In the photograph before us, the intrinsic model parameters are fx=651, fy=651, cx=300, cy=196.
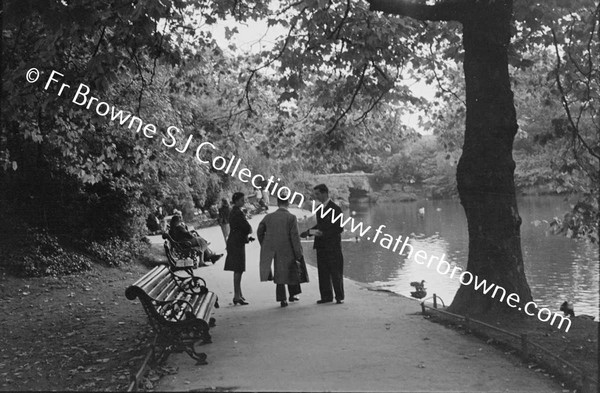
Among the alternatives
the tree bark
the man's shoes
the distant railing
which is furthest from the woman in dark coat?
the man's shoes

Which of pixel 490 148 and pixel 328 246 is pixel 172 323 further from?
pixel 490 148

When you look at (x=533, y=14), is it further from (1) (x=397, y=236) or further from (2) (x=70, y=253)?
(1) (x=397, y=236)

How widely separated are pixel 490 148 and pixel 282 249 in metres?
3.32

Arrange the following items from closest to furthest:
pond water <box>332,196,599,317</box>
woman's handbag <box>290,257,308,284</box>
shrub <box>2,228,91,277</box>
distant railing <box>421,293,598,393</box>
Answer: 1. distant railing <box>421,293,598,393</box>
2. woman's handbag <box>290,257,308,284</box>
3. shrub <box>2,228,91,277</box>
4. pond water <box>332,196,599,317</box>

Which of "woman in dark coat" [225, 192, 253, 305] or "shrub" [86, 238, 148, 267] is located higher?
"woman in dark coat" [225, 192, 253, 305]

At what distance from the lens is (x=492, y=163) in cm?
811

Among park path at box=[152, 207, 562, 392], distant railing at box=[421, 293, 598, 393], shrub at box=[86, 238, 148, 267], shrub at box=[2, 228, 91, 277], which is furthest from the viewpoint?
shrub at box=[86, 238, 148, 267]

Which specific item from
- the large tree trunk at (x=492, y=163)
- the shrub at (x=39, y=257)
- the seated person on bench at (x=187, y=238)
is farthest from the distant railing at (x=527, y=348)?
the seated person on bench at (x=187, y=238)

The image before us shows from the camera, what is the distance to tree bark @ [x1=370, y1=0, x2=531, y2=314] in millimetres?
8125

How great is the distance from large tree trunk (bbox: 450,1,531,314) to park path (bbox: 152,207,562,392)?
1073 mm

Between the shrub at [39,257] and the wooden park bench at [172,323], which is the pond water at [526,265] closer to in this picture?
the wooden park bench at [172,323]

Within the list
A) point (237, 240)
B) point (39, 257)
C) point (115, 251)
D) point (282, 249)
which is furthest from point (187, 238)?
point (282, 249)

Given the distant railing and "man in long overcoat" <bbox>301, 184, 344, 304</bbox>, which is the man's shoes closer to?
"man in long overcoat" <bbox>301, 184, 344, 304</bbox>

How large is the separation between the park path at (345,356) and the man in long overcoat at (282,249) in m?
0.42
